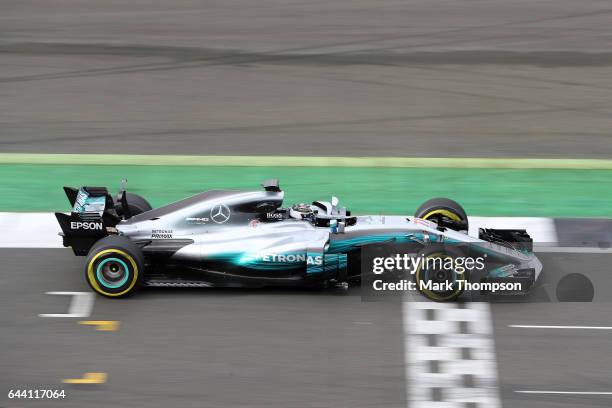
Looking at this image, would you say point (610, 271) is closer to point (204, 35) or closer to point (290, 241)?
point (290, 241)

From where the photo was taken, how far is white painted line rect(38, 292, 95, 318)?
40.9ft

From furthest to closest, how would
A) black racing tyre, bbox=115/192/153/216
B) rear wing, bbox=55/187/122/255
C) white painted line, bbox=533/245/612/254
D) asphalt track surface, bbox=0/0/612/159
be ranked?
asphalt track surface, bbox=0/0/612/159 → white painted line, bbox=533/245/612/254 → black racing tyre, bbox=115/192/153/216 → rear wing, bbox=55/187/122/255

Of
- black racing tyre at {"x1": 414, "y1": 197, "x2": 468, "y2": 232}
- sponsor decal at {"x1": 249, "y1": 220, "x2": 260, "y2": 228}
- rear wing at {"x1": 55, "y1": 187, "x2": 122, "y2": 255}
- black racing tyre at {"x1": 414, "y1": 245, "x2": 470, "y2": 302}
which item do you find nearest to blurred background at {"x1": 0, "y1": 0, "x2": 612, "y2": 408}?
black racing tyre at {"x1": 414, "y1": 245, "x2": 470, "y2": 302}

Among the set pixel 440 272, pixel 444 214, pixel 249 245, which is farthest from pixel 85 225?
pixel 444 214

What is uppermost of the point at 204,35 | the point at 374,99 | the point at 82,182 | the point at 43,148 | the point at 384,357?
the point at 204,35

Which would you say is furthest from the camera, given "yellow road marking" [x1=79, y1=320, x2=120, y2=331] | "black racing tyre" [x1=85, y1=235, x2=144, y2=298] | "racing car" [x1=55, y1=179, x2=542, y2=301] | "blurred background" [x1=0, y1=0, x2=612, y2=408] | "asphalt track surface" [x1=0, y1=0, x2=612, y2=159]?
"asphalt track surface" [x1=0, y1=0, x2=612, y2=159]

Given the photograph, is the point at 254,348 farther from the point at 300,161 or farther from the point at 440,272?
the point at 300,161

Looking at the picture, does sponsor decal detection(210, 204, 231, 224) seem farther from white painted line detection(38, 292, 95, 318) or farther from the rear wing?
white painted line detection(38, 292, 95, 318)

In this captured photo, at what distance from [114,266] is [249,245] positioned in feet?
5.14

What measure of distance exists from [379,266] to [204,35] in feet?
39.7

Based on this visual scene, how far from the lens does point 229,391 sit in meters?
10.7

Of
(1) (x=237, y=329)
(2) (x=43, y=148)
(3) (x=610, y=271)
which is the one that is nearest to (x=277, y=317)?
(1) (x=237, y=329)

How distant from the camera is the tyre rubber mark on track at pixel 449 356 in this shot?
10719 millimetres

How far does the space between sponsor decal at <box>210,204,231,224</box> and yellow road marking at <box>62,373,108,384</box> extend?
108 inches
